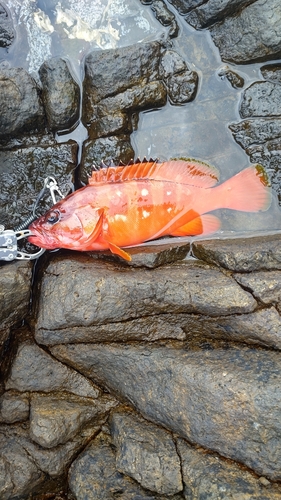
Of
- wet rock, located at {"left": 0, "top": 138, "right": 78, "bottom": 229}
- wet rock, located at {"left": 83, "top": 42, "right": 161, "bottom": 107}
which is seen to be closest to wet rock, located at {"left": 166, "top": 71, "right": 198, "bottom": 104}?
wet rock, located at {"left": 83, "top": 42, "right": 161, "bottom": 107}

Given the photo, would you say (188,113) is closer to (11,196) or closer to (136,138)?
(136,138)

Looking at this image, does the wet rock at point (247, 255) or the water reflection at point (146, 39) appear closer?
the wet rock at point (247, 255)

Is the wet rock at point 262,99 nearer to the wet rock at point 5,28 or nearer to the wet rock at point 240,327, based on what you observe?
the wet rock at point 240,327

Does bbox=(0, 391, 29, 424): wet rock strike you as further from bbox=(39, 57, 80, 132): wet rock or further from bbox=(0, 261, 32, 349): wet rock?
bbox=(39, 57, 80, 132): wet rock

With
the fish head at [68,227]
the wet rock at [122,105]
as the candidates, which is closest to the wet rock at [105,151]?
the wet rock at [122,105]

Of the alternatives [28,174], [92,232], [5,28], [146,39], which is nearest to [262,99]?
[146,39]
